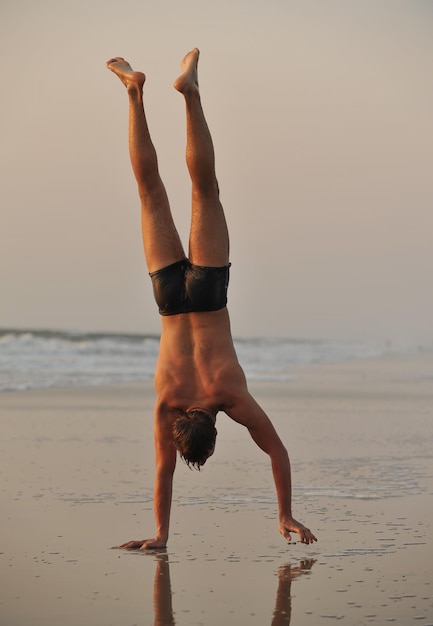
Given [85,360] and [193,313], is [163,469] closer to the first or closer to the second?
[193,313]

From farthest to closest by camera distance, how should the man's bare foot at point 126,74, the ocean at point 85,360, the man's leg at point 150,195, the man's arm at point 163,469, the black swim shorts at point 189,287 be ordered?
the ocean at point 85,360 < the man's bare foot at point 126,74 < the man's leg at point 150,195 < the black swim shorts at point 189,287 < the man's arm at point 163,469

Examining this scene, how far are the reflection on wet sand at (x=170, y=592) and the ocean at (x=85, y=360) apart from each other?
37.3 ft

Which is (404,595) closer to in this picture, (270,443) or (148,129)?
(270,443)

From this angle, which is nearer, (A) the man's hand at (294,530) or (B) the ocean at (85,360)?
→ (A) the man's hand at (294,530)

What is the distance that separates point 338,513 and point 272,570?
1.63 meters

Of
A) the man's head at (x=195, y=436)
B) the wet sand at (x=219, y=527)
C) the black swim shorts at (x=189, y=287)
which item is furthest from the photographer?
the black swim shorts at (x=189, y=287)

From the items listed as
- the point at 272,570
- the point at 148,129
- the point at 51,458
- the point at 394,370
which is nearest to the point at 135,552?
the point at 272,570

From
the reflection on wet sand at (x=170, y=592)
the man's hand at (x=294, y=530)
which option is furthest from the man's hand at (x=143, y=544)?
the man's hand at (x=294, y=530)

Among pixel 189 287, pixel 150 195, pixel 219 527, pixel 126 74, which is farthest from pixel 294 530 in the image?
pixel 126 74

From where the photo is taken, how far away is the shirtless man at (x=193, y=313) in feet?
21.5

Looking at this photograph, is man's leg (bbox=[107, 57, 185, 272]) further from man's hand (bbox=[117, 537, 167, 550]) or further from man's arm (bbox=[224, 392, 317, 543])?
man's hand (bbox=[117, 537, 167, 550])

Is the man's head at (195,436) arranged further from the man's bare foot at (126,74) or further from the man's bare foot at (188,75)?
the man's bare foot at (126,74)

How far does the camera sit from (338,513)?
289 inches

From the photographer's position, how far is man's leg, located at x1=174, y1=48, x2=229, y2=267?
6668 mm
